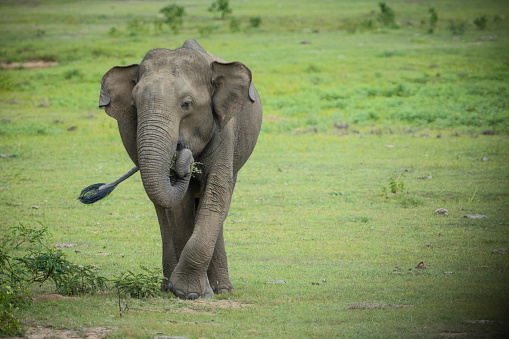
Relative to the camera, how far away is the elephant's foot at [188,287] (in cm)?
787

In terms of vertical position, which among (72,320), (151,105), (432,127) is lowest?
(432,127)

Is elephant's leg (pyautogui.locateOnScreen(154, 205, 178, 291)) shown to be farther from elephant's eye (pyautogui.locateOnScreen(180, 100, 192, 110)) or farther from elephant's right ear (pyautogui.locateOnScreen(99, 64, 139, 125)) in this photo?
elephant's eye (pyautogui.locateOnScreen(180, 100, 192, 110))

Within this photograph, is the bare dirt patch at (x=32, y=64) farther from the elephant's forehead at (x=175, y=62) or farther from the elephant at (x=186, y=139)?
the elephant's forehead at (x=175, y=62)

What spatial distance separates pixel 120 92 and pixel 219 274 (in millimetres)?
2318

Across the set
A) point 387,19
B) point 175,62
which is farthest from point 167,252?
point 387,19

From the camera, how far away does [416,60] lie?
3181 cm

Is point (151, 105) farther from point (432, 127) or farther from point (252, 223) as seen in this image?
point (432, 127)

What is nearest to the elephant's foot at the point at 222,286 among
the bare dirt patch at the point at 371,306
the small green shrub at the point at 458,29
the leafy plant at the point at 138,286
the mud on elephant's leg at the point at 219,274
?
the mud on elephant's leg at the point at 219,274

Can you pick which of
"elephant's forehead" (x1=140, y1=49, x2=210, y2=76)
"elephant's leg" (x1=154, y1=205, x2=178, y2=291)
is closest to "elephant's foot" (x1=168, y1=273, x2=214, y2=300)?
"elephant's leg" (x1=154, y1=205, x2=178, y2=291)

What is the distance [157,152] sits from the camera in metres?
6.90

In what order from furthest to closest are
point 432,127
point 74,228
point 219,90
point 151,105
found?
point 432,127, point 74,228, point 219,90, point 151,105

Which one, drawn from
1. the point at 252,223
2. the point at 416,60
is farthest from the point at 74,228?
the point at 416,60

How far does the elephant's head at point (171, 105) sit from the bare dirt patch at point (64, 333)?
1310 mm

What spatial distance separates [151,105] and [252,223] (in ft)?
18.5
